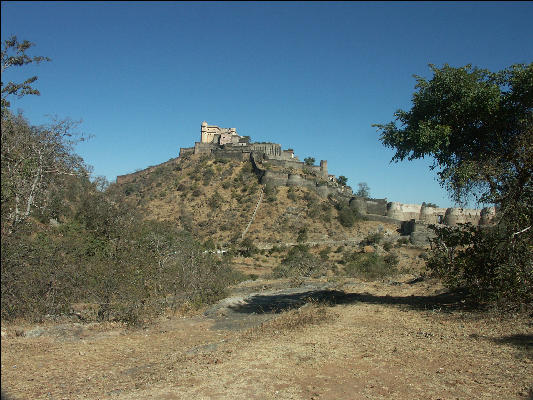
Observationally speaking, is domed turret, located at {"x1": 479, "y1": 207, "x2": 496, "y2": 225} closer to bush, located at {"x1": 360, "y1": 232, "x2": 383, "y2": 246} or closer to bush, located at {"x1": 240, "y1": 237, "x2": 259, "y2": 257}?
bush, located at {"x1": 360, "y1": 232, "x2": 383, "y2": 246}

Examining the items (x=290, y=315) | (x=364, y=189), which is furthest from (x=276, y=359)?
(x=364, y=189)

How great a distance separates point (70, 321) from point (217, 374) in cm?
456

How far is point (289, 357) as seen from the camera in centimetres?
600

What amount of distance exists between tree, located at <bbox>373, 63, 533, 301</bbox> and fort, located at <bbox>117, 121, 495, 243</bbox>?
27.3 m

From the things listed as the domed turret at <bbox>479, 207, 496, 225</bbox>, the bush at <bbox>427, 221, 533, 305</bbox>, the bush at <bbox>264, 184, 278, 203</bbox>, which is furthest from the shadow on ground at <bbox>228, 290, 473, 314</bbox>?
the bush at <bbox>264, 184, 278, 203</bbox>

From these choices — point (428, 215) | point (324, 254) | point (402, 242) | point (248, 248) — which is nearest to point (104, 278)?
point (324, 254)

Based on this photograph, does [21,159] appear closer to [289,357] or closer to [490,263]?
[289,357]

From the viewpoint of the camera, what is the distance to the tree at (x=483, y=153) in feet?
27.0

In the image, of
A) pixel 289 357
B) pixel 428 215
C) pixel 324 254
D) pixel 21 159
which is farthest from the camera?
pixel 428 215

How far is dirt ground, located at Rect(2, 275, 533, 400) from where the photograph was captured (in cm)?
477

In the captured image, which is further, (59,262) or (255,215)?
(255,215)

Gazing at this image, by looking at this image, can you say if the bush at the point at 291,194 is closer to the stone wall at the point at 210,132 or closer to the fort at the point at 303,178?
the fort at the point at 303,178

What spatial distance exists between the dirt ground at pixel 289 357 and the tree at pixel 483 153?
3.25 ft

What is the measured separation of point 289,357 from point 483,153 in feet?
21.0
